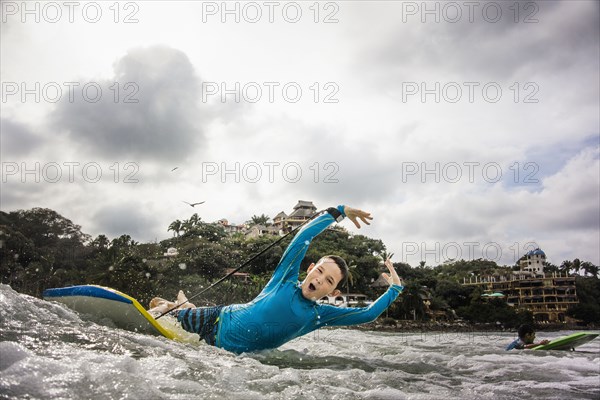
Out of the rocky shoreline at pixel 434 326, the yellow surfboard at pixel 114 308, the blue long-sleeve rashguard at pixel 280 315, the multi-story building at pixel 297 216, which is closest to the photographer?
the blue long-sleeve rashguard at pixel 280 315

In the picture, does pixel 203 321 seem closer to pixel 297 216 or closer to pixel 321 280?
pixel 321 280

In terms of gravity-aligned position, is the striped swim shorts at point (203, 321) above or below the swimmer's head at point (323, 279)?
below

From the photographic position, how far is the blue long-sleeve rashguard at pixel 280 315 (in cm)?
462

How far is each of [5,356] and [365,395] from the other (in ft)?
7.19

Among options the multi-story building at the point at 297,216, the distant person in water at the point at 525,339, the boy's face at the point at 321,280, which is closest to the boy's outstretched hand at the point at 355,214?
the boy's face at the point at 321,280

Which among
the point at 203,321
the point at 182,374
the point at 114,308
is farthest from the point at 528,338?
the point at 182,374

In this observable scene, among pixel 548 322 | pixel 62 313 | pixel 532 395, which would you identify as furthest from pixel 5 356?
pixel 548 322

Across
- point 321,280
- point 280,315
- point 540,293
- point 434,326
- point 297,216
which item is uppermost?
point 297,216

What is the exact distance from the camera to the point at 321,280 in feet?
15.5

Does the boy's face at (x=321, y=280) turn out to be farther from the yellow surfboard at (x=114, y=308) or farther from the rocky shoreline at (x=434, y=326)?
the rocky shoreline at (x=434, y=326)

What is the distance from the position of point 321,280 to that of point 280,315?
0.59 metres

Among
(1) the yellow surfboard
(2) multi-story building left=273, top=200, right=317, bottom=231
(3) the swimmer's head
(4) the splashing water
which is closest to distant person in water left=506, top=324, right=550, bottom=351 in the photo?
(4) the splashing water

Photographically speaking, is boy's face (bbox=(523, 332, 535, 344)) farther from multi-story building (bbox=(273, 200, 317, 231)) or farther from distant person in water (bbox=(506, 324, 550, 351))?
multi-story building (bbox=(273, 200, 317, 231))

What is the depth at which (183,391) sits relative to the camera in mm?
2328
